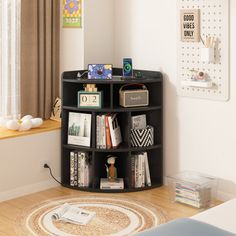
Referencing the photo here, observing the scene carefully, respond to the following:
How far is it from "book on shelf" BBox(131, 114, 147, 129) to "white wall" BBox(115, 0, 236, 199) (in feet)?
0.58

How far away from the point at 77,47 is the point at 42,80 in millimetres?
422

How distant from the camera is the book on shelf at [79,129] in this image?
13.1 ft

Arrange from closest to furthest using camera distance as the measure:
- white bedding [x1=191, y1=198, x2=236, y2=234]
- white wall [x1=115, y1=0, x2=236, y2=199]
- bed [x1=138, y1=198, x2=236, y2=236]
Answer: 1. bed [x1=138, y1=198, x2=236, y2=236]
2. white bedding [x1=191, y1=198, x2=236, y2=234]
3. white wall [x1=115, y1=0, x2=236, y2=199]

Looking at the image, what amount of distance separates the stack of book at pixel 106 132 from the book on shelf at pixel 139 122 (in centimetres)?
16

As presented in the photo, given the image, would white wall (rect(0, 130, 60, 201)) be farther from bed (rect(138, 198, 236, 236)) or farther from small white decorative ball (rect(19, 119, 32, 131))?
bed (rect(138, 198, 236, 236))

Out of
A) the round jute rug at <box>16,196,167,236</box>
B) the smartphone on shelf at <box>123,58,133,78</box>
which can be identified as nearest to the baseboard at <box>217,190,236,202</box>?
the round jute rug at <box>16,196,167,236</box>

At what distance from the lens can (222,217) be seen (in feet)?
7.65

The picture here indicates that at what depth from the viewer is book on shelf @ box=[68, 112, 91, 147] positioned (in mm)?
3998

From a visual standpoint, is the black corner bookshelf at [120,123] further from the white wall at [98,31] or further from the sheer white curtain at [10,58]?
the sheer white curtain at [10,58]

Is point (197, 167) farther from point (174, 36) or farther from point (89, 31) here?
point (89, 31)

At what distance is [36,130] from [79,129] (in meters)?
0.34

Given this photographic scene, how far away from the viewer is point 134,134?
4.02 m

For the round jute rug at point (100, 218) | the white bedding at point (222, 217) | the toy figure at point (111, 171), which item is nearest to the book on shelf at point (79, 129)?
the toy figure at point (111, 171)

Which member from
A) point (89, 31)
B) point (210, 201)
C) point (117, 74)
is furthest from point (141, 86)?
point (210, 201)
